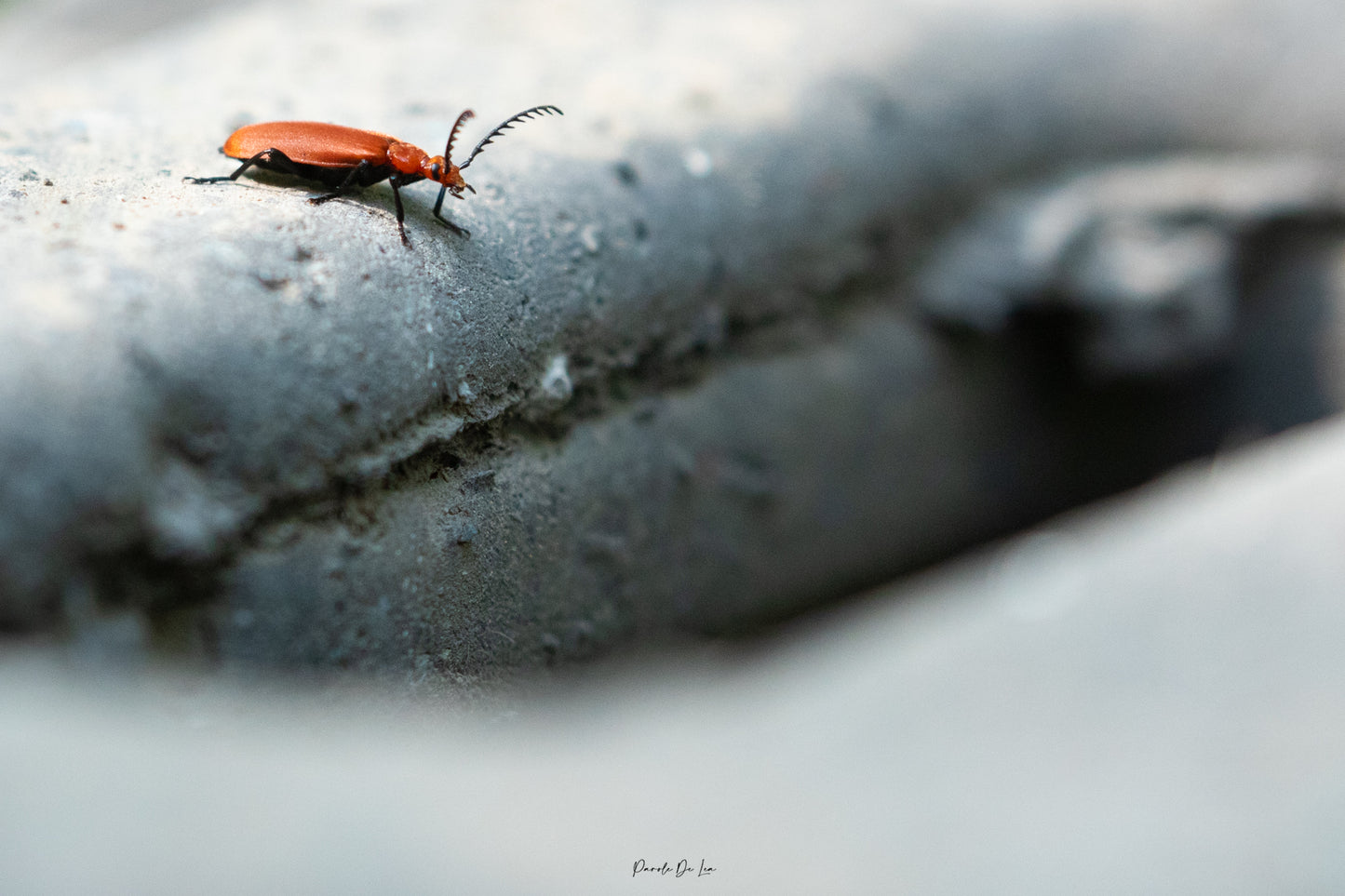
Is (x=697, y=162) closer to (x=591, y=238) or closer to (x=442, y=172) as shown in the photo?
(x=591, y=238)

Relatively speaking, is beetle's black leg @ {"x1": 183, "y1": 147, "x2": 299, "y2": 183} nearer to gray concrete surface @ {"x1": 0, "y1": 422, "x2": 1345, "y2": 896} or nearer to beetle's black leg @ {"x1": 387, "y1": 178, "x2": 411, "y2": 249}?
beetle's black leg @ {"x1": 387, "y1": 178, "x2": 411, "y2": 249}

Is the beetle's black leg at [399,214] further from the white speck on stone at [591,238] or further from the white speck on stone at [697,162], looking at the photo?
the white speck on stone at [697,162]

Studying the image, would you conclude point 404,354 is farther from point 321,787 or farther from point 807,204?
point 807,204

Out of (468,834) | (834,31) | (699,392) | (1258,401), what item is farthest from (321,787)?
(1258,401)

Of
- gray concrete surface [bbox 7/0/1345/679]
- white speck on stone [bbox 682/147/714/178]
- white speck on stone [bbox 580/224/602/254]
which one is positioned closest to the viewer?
gray concrete surface [bbox 7/0/1345/679]

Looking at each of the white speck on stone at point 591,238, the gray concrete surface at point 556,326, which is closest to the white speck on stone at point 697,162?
the gray concrete surface at point 556,326

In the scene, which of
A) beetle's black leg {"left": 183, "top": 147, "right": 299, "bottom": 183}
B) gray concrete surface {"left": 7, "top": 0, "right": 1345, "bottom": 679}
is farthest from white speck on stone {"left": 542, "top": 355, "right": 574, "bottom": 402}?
beetle's black leg {"left": 183, "top": 147, "right": 299, "bottom": 183}
